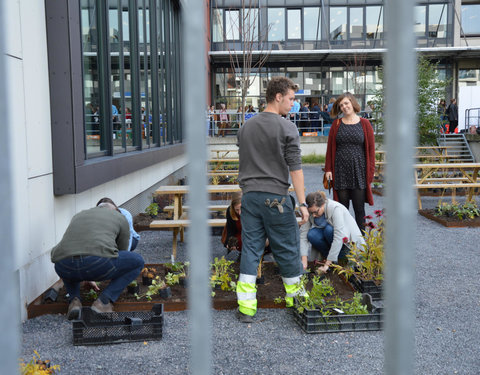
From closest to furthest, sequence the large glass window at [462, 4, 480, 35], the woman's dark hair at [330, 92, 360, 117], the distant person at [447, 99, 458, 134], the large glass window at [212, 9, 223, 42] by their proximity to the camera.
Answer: the woman's dark hair at [330, 92, 360, 117], the distant person at [447, 99, 458, 134], the large glass window at [212, 9, 223, 42], the large glass window at [462, 4, 480, 35]

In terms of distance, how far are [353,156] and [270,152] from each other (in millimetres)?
2042

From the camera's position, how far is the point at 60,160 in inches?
193

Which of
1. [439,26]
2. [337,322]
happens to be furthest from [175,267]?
[439,26]

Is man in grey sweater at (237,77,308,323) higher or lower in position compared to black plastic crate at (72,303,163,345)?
higher

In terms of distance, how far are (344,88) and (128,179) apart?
25817 millimetres

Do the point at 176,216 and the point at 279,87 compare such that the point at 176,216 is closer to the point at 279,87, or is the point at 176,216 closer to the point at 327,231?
the point at 327,231

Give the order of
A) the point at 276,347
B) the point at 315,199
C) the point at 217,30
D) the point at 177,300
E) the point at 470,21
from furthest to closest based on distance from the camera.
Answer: the point at 470,21
the point at 217,30
the point at 315,199
the point at 177,300
the point at 276,347

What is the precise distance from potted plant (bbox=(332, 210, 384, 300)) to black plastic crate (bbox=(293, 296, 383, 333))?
2.66 feet

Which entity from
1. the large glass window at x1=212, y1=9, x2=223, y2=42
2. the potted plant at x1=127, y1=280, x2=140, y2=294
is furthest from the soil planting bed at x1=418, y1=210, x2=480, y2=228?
the large glass window at x1=212, y1=9, x2=223, y2=42

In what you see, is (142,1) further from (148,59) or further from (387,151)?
(387,151)

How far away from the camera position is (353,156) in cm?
600

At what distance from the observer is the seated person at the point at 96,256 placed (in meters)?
4.04

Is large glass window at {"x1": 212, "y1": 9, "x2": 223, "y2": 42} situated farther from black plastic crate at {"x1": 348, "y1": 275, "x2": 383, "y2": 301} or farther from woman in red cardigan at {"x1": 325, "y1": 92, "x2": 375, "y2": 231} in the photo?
black plastic crate at {"x1": 348, "y1": 275, "x2": 383, "y2": 301}

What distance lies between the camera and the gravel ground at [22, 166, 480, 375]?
11.2ft
